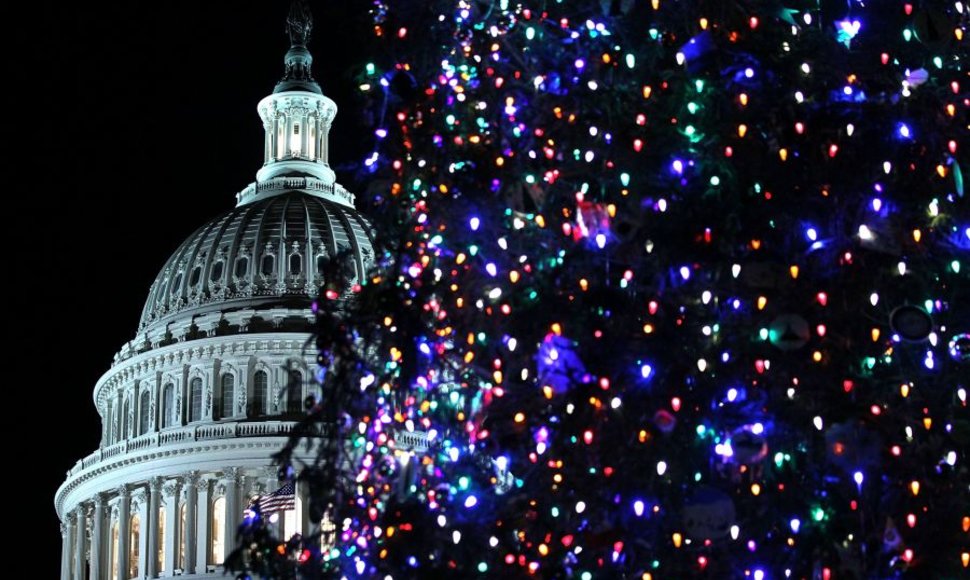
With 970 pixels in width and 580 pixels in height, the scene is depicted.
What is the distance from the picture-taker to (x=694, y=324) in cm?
1520

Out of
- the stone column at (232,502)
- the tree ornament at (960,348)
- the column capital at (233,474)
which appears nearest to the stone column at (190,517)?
the stone column at (232,502)

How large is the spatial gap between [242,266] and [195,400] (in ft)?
27.9

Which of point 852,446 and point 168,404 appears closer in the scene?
point 852,446

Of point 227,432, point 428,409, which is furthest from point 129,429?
point 428,409

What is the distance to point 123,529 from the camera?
89.8 metres

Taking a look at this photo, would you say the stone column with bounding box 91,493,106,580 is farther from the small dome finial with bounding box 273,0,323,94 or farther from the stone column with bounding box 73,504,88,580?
the small dome finial with bounding box 273,0,323,94

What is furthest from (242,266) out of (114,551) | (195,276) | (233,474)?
(114,551)

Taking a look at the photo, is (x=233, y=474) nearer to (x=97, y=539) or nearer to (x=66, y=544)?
(x=97, y=539)

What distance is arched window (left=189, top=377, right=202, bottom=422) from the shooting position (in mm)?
90750

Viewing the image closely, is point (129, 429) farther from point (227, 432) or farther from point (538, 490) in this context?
point (538, 490)

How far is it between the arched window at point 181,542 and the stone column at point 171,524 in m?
0.10

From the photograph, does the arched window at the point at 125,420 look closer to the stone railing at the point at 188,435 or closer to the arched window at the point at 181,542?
the stone railing at the point at 188,435

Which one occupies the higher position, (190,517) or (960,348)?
(190,517)

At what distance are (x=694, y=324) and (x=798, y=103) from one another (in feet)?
7.02
